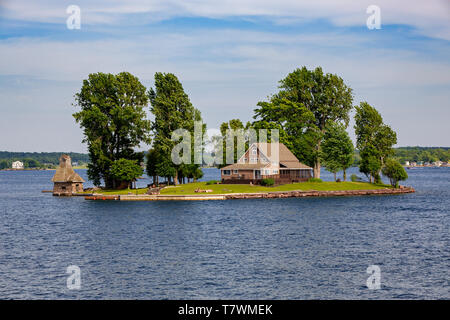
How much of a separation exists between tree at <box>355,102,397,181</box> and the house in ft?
51.3

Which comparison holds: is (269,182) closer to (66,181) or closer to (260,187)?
(260,187)

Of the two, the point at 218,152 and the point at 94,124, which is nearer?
Result: the point at 94,124

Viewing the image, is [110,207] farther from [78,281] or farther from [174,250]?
[78,281]

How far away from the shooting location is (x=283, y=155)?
122m

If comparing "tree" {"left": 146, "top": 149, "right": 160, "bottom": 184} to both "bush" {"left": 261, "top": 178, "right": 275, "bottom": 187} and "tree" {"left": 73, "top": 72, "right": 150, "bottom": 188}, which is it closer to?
"tree" {"left": 73, "top": 72, "right": 150, "bottom": 188}

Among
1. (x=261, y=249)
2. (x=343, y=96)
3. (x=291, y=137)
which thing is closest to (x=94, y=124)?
(x=291, y=137)

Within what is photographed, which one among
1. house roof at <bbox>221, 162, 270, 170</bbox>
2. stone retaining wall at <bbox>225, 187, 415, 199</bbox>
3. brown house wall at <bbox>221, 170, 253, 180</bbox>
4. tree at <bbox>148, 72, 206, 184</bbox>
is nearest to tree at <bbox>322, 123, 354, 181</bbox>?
stone retaining wall at <bbox>225, 187, 415, 199</bbox>

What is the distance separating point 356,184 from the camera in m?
123

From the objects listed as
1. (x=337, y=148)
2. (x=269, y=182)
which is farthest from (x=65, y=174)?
(x=337, y=148)

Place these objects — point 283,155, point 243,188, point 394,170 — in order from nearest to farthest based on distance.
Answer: point 243,188 → point 283,155 → point 394,170

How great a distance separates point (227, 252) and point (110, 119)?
2812 inches

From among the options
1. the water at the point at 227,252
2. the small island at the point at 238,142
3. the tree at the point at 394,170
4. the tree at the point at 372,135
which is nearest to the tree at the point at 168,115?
the small island at the point at 238,142

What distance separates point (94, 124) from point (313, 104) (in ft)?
172

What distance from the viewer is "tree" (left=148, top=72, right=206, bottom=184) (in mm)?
113875
